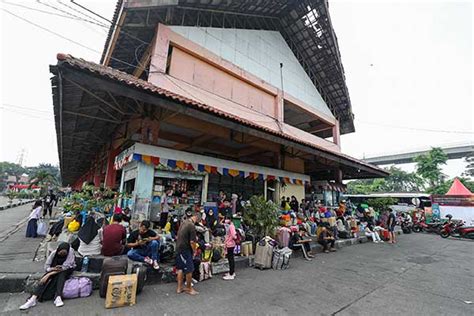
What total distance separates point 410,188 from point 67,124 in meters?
68.7

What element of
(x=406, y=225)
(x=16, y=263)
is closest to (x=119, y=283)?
(x=16, y=263)

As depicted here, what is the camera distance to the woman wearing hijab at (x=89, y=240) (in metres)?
4.73

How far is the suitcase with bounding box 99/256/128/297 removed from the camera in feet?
12.7

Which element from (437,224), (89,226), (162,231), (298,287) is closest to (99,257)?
(89,226)

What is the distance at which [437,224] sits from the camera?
15328mm

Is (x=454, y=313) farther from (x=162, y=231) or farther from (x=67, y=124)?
(x=67, y=124)

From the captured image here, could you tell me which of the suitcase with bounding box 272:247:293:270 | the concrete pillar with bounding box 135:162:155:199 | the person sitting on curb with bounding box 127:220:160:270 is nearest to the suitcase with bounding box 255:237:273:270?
the suitcase with bounding box 272:247:293:270

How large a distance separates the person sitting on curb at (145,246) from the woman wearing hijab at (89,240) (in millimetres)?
687

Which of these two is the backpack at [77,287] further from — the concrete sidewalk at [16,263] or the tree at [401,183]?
the tree at [401,183]

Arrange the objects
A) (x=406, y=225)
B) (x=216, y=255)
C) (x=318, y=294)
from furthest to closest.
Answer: (x=406, y=225)
(x=216, y=255)
(x=318, y=294)

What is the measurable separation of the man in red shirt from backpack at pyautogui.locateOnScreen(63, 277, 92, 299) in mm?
734

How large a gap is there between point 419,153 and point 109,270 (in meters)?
58.5

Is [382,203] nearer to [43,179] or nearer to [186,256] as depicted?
[186,256]

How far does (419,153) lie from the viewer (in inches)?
1825
